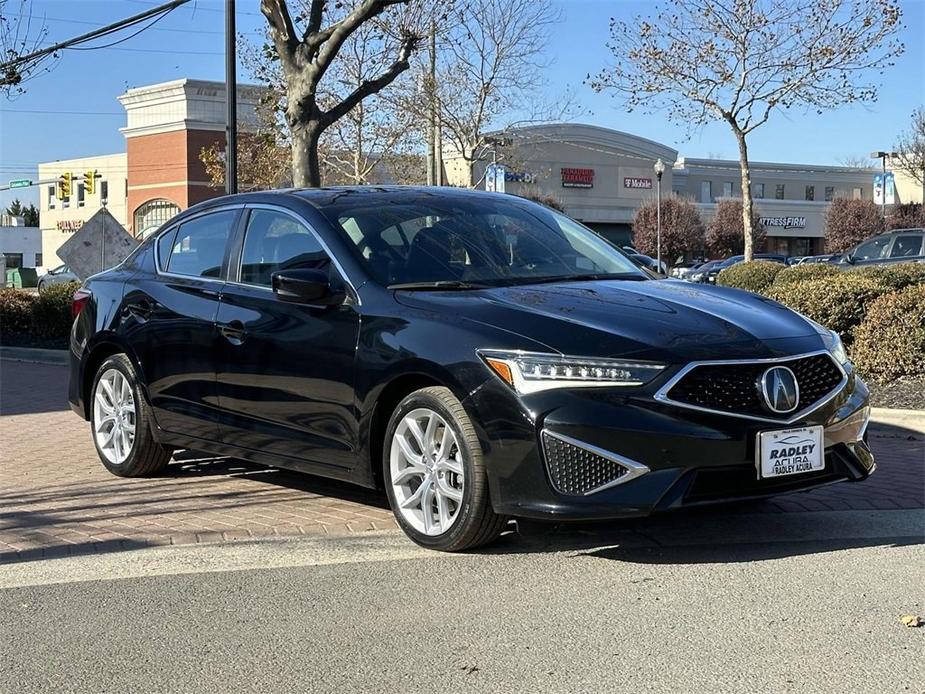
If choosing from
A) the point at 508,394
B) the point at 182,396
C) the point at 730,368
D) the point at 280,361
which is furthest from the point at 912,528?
the point at 182,396

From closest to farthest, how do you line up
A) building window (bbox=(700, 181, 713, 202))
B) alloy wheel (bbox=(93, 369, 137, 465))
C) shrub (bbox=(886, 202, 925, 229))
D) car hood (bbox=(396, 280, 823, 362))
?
car hood (bbox=(396, 280, 823, 362))
alloy wheel (bbox=(93, 369, 137, 465))
shrub (bbox=(886, 202, 925, 229))
building window (bbox=(700, 181, 713, 202))

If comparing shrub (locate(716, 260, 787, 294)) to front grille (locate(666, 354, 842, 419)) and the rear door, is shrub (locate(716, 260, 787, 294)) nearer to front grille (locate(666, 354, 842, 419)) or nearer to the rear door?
the rear door

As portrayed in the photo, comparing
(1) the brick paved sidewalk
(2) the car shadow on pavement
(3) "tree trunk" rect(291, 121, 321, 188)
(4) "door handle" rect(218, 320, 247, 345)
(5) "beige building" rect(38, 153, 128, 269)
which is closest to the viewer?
(1) the brick paved sidewalk

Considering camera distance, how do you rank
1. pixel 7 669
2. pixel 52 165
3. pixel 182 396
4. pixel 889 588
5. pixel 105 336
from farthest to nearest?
1. pixel 52 165
2. pixel 105 336
3. pixel 182 396
4. pixel 889 588
5. pixel 7 669

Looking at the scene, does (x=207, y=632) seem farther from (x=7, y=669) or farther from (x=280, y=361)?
(x=280, y=361)

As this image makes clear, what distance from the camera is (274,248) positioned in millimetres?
6180

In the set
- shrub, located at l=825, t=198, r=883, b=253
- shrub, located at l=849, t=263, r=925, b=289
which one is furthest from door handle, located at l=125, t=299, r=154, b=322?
shrub, located at l=825, t=198, r=883, b=253

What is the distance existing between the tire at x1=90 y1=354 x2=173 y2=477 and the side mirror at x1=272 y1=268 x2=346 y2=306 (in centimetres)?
176

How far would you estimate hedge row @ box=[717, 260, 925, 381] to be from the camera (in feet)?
33.1

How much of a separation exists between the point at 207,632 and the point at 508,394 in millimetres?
1505

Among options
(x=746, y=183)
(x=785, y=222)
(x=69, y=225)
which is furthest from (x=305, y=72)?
(x=785, y=222)

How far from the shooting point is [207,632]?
420 centimetres

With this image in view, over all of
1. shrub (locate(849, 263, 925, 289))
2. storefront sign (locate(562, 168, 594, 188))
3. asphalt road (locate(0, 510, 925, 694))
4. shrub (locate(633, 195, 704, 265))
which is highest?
storefront sign (locate(562, 168, 594, 188))

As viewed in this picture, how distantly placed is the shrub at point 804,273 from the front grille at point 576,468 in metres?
8.14
